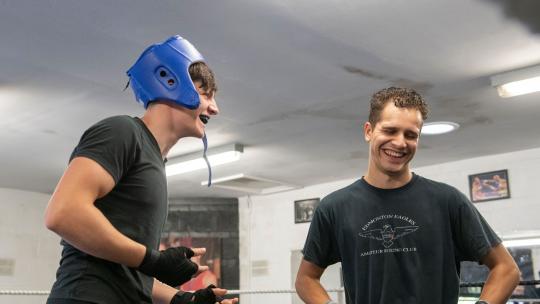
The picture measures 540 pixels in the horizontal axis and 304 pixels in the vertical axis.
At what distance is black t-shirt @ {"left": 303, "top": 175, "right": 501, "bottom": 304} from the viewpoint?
1.54 metres

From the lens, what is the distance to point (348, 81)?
397cm

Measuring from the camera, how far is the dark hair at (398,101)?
167cm

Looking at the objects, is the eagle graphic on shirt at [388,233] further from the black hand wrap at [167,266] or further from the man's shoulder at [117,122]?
the man's shoulder at [117,122]

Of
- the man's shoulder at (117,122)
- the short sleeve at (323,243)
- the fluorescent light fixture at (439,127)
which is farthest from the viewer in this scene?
the fluorescent light fixture at (439,127)

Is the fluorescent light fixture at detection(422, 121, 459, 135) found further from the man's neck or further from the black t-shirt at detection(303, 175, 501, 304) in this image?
the man's neck

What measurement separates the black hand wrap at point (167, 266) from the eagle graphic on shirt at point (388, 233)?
2.09 feet

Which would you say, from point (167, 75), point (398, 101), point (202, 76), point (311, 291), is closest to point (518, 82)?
point (398, 101)

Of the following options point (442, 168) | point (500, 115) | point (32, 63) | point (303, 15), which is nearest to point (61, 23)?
point (32, 63)

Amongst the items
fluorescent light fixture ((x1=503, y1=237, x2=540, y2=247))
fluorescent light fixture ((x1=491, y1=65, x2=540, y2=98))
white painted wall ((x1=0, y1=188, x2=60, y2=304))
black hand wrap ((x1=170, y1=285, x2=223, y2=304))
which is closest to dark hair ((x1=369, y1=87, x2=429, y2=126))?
black hand wrap ((x1=170, y1=285, x2=223, y2=304))

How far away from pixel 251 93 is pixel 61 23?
153cm

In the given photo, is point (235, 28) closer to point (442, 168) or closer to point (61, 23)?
point (61, 23)

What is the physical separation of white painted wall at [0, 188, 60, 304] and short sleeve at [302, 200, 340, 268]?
6.70m

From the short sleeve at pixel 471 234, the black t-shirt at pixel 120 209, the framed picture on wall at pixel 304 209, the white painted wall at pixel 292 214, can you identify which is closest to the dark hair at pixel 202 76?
the black t-shirt at pixel 120 209

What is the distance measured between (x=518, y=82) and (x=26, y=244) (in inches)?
257
